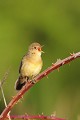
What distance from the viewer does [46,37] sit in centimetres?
1071

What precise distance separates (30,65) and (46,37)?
556 cm

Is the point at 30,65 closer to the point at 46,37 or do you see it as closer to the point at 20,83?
the point at 20,83

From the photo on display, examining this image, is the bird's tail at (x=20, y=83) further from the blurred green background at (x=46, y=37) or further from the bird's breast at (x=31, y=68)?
the blurred green background at (x=46, y=37)

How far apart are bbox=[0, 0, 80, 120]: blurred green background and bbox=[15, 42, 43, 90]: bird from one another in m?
3.85

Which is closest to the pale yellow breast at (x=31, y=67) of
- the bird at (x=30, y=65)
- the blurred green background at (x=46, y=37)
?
the bird at (x=30, y=65)

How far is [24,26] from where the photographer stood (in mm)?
11047

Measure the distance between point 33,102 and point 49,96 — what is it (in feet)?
1.76

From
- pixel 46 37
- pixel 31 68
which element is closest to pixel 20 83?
pixel 31 68

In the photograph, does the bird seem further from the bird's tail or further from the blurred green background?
the blurred green background

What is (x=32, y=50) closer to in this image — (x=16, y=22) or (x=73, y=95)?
(x=73, y=95)

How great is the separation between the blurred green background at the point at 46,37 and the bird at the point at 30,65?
151 inches

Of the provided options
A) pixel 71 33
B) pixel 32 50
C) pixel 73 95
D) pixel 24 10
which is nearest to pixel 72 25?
pixel 71 33

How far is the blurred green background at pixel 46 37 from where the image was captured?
9.52m

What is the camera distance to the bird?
494cm
